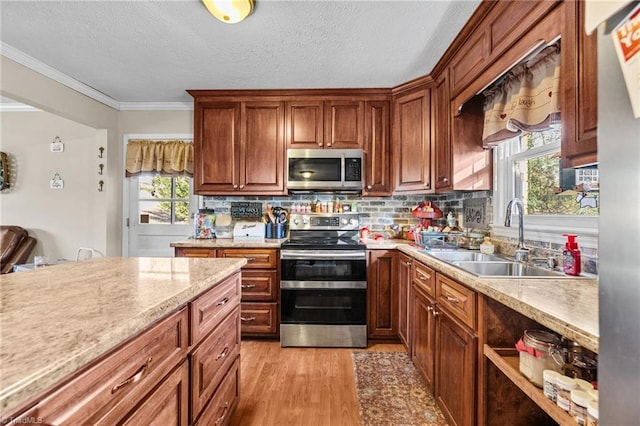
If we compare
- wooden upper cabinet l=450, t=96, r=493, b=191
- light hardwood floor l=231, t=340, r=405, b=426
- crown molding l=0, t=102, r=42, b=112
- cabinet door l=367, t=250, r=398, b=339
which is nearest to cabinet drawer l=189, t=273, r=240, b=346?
light hardwood floor l=231, t=340, r=405, b=426

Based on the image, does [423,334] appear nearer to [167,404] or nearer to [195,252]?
[167,404]

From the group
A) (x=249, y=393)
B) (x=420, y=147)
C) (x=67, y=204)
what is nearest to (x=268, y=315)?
(x=249, y=393)

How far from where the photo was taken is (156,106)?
3.36 metres

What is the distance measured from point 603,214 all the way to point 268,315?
8.14 feet

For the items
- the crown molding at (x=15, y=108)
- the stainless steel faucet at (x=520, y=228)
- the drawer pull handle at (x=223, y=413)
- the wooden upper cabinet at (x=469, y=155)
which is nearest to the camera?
the drawer pull handle at (x=223, y=413)

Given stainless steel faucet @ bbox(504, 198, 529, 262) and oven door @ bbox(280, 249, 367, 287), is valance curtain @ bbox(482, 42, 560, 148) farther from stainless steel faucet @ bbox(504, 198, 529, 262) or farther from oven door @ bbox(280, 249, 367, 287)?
oven door @ bbox(280, 249, 367, 287)

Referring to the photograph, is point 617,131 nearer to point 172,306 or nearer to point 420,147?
point 172,306

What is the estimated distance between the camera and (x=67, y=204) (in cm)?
351

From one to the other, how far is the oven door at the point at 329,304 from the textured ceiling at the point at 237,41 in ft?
6.18

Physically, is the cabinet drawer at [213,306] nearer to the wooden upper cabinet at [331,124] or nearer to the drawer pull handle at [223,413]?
the drawer pull handle at [223,413]

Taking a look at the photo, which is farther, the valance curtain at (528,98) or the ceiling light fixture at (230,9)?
the ceiling light fixture at (230,9)

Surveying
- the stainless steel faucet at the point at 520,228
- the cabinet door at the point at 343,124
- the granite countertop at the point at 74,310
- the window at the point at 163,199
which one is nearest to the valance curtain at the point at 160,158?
the window at the point at 163,199

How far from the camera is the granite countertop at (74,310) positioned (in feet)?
1.63

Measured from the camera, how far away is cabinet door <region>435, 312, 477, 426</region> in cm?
128
